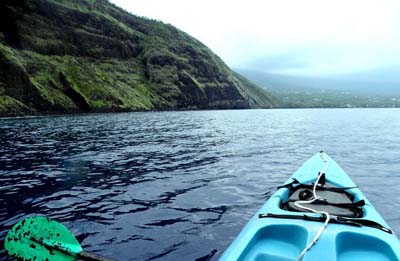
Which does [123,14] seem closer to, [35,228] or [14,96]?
[14,96]

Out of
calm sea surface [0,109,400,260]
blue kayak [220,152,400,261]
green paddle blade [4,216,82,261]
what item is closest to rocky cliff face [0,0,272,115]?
calm sea surface [0,109,400,260]

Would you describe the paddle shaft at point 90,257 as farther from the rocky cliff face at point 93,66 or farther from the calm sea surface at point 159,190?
the rocky cliff face at point 93,66

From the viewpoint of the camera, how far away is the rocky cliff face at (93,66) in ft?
226

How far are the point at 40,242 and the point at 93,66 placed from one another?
10631cm

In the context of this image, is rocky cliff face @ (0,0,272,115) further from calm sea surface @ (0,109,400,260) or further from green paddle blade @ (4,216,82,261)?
green paddle blade @ (4,216,82,261)

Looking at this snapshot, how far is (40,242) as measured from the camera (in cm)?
450

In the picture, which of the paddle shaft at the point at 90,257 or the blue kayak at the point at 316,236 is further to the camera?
the blue kayak at the point at 316,236

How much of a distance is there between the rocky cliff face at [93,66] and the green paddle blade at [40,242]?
2526 inches

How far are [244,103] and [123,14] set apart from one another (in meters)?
90.8

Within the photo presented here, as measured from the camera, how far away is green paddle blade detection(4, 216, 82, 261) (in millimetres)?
4457

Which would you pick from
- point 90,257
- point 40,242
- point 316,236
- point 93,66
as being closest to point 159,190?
point 40,242

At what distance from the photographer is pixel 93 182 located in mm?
11484

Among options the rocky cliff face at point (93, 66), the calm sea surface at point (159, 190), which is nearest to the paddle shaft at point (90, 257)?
the calm sea surface at point (159, 190)

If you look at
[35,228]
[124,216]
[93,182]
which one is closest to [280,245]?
[35,228]
